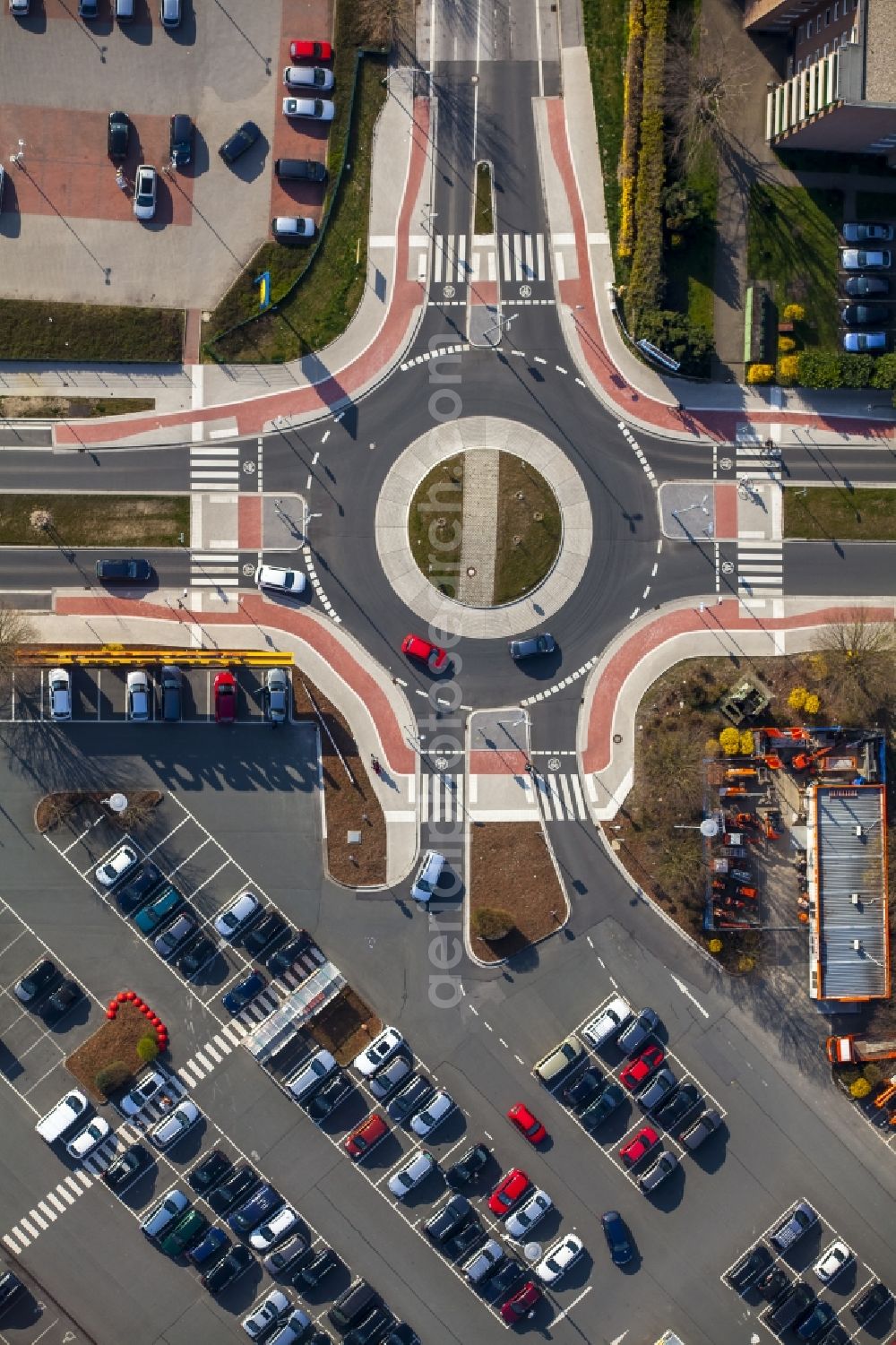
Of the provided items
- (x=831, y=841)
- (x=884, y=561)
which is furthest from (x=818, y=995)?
(x=884, y=561)

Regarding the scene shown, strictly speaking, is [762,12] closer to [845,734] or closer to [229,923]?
[845,734]

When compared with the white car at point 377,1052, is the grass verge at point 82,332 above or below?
above

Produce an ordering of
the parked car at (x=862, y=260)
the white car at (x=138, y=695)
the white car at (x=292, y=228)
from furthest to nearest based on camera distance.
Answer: the parked car at (x=862, y=260)
the white car at (x=292, y=228)
the white car at (x=138, y=695)

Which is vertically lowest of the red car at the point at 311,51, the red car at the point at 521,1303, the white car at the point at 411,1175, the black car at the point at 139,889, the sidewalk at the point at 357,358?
the red car at the point at 521,1303

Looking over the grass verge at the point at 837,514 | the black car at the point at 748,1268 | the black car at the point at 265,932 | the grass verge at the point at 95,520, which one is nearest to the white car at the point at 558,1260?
the black car at the point at 748,1268

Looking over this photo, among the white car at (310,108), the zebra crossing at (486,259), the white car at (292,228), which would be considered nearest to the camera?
the white car at (292,228)

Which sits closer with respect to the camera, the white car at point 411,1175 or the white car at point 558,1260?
the white car at point 411,1175

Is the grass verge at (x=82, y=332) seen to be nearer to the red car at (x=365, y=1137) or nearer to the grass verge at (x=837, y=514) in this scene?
the grass verge at (x=837, y=514)

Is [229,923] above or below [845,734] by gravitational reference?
below
